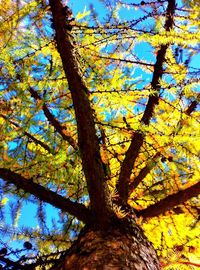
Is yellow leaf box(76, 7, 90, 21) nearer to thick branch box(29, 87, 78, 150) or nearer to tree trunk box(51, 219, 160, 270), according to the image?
thick branch box(29, 87, 78, 150)

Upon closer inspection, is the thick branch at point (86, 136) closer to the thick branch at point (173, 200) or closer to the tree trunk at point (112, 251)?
the tree trunk at point (112, 251)

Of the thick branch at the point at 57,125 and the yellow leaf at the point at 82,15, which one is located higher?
the yellow leaf at the point at 82,15

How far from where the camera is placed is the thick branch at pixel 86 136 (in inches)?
108

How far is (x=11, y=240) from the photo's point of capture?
4.32 m

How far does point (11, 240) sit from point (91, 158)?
6.90 feet

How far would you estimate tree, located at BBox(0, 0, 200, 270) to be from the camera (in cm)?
275

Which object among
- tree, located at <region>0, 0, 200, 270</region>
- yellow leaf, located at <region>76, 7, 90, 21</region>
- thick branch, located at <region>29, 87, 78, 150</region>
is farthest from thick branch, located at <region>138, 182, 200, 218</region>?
yellow leaf, located at <region>76, 7, 90, 21</region>

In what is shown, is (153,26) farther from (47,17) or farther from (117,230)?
(117,230)

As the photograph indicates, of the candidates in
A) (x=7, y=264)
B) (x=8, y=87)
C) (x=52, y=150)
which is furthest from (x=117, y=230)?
(x=8, y=87)

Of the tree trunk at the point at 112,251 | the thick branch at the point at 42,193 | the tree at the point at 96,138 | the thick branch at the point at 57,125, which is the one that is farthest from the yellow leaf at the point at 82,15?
the tree trunk at the point at 112,251

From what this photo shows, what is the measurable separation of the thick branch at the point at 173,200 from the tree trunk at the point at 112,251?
19.9 inches

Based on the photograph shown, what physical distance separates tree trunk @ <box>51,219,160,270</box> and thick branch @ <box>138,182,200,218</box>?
1.66ft

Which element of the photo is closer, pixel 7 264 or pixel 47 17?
pixel 7 264

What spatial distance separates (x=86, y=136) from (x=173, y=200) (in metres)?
1.07
